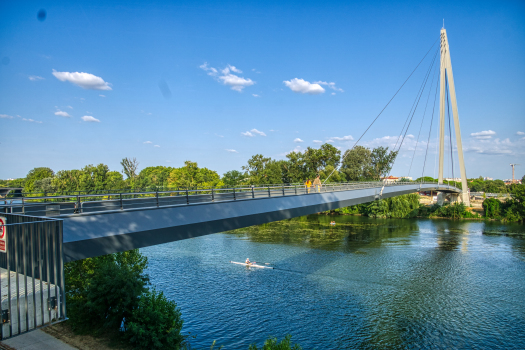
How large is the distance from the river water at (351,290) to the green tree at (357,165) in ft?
117

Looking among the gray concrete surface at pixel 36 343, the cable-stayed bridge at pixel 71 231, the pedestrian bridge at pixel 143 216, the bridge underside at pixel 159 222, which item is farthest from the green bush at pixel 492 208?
the gray concrete surface at pixel 36 343

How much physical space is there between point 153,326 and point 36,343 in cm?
406

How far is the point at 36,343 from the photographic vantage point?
12133 mm

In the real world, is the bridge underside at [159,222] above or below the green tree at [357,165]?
below

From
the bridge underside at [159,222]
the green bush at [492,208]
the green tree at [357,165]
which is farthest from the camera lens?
the green tree at [357,165]

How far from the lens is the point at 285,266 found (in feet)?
91.9

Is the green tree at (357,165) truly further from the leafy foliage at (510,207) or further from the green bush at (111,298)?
the green bush at (111,298)

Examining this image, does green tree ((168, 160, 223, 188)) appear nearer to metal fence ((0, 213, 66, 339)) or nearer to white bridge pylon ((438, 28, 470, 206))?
white bridge pylon ((438, 28, 470, 206))

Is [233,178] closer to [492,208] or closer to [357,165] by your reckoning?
[357,165]

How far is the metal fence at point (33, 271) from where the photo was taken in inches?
290

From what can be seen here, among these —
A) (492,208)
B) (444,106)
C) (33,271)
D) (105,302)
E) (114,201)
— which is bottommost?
(492,208)

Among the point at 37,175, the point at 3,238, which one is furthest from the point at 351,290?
the point at 37,175

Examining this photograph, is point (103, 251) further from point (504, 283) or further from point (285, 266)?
point (504, 283)

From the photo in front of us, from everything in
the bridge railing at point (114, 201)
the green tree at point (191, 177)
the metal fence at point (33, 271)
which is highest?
the green tree at point (191, 177)
